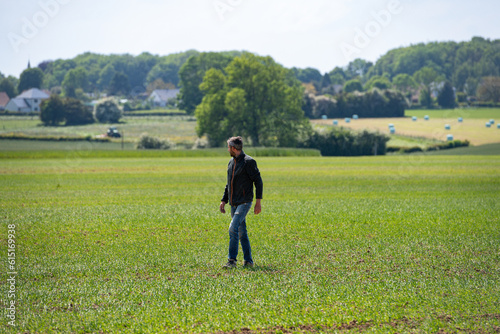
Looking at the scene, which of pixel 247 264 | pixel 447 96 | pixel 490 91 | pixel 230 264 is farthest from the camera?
pixel 447 96

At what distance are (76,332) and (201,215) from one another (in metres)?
12.8

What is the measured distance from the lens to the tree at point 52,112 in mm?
133875

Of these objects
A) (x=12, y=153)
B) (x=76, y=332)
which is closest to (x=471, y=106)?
(x=12, y=153)

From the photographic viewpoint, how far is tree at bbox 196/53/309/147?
97438 millimetres

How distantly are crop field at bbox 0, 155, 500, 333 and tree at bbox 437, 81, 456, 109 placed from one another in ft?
534

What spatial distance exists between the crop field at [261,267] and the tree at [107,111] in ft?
408

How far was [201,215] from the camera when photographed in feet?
69.2

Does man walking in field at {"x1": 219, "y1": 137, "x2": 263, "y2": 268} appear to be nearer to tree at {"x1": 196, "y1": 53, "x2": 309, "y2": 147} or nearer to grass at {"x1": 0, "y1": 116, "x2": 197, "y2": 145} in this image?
tree at {"x1": 196, "y1": 53, "x2": 309, "y2": 147}

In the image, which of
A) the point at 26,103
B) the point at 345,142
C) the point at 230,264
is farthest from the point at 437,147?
the point at 26,103

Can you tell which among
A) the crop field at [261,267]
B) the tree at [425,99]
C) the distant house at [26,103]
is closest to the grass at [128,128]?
the distant house at [26,103]

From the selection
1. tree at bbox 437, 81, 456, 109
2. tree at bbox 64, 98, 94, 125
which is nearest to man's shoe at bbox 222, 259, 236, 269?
tree at bbox 64, 98, 94, 125

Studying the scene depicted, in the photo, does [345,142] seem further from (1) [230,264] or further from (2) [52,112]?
(1) [230,264]

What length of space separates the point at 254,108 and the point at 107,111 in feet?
208

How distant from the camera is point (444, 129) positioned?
116688 millimetres
